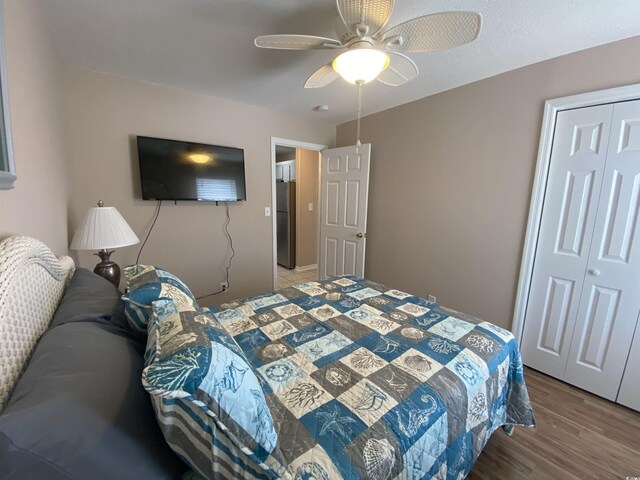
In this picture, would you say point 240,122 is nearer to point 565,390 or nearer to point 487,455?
point 487,455

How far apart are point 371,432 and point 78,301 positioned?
1.16 meters

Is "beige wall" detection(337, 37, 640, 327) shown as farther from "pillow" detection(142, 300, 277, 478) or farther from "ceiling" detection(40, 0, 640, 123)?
"pillow" detection(142, 300, 277, 478)

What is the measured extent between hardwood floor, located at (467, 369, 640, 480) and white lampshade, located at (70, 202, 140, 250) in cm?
247

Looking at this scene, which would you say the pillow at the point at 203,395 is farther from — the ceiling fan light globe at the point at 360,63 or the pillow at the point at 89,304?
the ceiling fan light globe at the point at 360,63

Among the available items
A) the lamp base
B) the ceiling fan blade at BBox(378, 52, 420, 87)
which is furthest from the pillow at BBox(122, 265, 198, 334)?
the ceiling fan blade at BBox(378, 52, 420, 87)

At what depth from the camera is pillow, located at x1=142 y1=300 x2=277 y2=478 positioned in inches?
22.8

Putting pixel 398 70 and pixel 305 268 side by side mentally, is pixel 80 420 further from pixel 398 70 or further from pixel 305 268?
pixel 305 268

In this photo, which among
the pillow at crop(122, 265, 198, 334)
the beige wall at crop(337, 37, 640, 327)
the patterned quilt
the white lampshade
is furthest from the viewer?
the beige wall at crop(337, 37, 640, 327)

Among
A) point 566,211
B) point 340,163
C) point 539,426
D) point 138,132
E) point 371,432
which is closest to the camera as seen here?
point 371,432

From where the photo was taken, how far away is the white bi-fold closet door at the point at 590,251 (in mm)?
1754

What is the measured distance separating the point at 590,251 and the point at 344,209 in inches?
91.4

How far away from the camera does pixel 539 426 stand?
1.67 meters

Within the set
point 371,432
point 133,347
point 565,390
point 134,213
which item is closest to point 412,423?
point 371,432

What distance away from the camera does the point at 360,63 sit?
57.0 inches
